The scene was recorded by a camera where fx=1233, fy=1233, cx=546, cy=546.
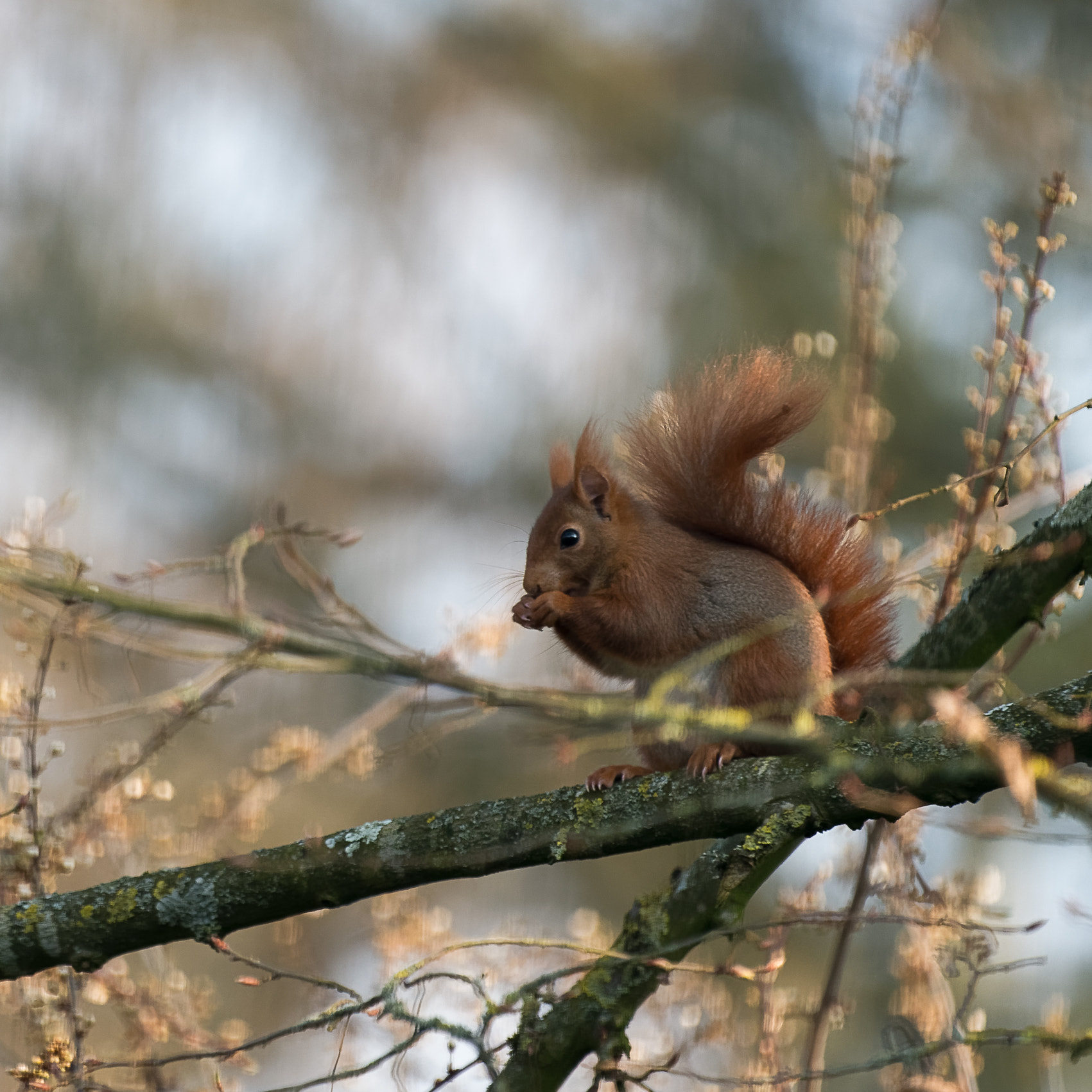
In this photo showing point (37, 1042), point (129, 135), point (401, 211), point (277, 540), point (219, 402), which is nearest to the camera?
point (277, 540)

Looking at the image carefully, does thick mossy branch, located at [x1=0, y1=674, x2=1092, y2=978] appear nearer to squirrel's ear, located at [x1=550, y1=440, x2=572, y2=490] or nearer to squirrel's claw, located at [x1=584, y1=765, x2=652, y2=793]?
squirrel's claw, located at [x1=584, y1=765, x2=652, y2=793]

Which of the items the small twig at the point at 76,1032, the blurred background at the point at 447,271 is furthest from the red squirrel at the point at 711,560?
the blurred background at the point at 447,271

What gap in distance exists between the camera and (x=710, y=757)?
75.2 inches

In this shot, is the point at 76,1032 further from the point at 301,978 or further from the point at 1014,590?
the point at 1014,590

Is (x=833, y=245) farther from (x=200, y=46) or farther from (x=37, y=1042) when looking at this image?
(x=37, y=1042)

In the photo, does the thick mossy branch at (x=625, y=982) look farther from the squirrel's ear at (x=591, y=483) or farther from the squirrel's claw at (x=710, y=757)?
the squirrel's ear at (x=591, y=483)

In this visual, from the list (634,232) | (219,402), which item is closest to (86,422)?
(219,402)

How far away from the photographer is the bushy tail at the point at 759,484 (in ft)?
7.20

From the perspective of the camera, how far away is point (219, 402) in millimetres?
6770

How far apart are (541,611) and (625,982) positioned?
2.47ft

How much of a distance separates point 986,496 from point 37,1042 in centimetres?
171

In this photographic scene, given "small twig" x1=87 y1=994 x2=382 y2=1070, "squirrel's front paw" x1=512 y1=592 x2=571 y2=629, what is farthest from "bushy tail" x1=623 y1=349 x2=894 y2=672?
"small twig" x1=87 y1=994 x2=382 y2=1070

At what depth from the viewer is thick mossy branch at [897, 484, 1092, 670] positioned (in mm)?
1703

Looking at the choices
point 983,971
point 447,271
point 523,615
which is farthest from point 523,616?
point 447,271
